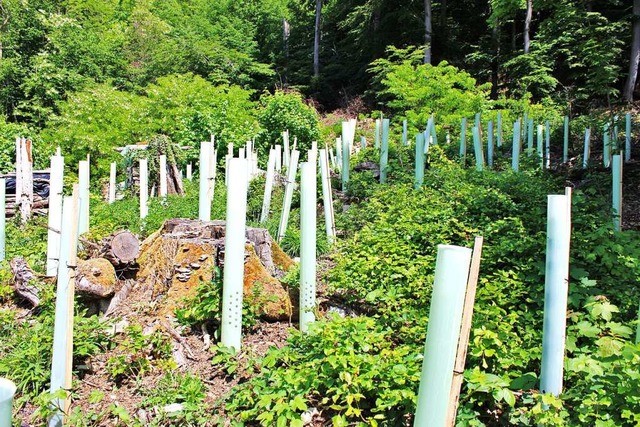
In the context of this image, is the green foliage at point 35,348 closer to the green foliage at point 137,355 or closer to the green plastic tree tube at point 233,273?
the green foliage at point 137,355

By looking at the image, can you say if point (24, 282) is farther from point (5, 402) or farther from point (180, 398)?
point (5, 402)

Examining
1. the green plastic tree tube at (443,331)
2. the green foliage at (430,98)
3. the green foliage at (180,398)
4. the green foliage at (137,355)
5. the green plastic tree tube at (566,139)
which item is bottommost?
the green foliage at (180,398)

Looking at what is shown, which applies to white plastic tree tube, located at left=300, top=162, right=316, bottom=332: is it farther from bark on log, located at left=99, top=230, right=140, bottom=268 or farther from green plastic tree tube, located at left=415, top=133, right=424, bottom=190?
green plastic tree tube, located at left=415, top=133, right=424, bottom=190

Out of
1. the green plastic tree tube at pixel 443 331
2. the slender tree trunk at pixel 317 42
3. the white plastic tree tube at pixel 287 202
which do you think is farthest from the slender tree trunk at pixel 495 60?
the green plastic tree tube at pixel 443 331

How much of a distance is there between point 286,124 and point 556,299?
11851mm

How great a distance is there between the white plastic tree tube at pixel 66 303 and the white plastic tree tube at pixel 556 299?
8.93 feet

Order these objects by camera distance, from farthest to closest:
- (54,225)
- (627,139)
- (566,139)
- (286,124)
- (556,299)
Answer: (286,124) → (566,139) → (627,139) → (54,225) → (556,299)

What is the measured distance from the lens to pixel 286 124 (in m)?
13.7

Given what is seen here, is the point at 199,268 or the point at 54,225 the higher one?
the point at 54,225

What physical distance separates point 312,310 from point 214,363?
0.82 meters

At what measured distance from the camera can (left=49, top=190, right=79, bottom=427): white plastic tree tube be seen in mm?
3033

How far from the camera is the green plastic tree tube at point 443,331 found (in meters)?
1.85

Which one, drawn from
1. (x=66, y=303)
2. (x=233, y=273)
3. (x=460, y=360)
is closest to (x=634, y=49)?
(x=233, y=273)

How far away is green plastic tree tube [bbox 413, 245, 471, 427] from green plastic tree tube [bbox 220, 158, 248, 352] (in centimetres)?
199
